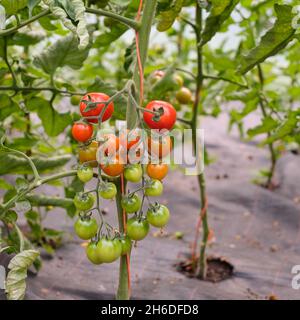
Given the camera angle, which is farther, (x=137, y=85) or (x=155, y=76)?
(x=155, y=76)

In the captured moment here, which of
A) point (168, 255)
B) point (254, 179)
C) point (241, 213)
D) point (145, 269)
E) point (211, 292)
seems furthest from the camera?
point (254, 179)

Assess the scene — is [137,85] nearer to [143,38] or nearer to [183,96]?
[143,38]

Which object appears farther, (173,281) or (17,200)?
(173,281)

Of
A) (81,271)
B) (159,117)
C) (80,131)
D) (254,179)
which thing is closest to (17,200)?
(80,131)

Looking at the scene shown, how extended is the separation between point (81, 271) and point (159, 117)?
2.78ft

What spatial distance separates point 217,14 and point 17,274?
62 centimetres

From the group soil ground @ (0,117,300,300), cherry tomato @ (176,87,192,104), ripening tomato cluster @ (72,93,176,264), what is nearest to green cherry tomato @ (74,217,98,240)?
ripening tomato cluster @ (72,93,176,264)

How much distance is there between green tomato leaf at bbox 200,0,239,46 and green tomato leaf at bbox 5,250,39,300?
0.56 meters

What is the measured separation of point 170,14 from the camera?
3.49ft

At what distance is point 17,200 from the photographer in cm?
93

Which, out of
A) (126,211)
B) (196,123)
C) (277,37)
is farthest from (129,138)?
(196,123)

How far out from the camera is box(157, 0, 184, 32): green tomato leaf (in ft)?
3.43

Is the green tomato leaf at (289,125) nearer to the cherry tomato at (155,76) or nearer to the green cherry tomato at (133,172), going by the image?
the cherry tomato at (155,76)

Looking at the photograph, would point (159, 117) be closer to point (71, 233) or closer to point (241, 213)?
point (71, 233)
